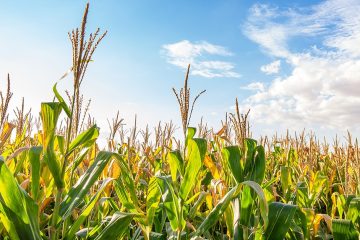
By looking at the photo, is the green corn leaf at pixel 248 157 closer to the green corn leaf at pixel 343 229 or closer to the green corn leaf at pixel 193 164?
the green corn leaf at pixel 193 164

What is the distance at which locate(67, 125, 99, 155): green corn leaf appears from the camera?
193 centimetres

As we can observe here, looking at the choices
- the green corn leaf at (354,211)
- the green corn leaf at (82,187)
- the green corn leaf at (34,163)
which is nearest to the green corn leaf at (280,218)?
the green corn leaf at (354,211)

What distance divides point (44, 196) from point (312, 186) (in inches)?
104

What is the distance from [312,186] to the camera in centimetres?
374

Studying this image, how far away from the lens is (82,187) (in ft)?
6.32

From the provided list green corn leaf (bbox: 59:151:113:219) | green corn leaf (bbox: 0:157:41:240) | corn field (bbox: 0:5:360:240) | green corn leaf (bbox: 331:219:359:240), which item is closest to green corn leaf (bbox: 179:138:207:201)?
corn field (bbox: 0:5:360:240)

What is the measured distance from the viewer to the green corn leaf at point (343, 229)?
265 cm

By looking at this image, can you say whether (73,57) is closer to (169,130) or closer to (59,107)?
(59,107)

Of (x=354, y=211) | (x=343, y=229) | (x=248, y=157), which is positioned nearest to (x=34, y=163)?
(x=248, y=157)

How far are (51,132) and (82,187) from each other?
0.33 metres

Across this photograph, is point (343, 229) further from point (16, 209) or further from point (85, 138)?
point (16, 209)

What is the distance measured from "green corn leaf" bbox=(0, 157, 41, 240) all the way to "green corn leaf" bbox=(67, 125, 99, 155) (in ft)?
1.02

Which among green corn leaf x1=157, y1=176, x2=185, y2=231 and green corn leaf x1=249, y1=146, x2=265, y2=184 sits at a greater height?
green corn leaf x1=249, y1=146, x2=265, y2=184

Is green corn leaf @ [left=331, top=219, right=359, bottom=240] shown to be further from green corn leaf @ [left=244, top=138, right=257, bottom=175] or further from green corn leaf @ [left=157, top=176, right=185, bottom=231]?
green corn leaf @ [left=157, top=176, right=185, bottom=231]
